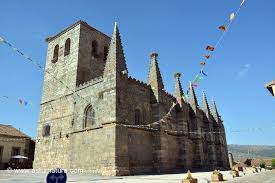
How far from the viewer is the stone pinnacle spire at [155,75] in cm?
2066

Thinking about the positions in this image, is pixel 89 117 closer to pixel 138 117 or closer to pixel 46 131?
pixel 138 117

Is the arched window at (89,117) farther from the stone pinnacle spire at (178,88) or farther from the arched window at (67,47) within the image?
the stone pinnacle spire at (178,88)

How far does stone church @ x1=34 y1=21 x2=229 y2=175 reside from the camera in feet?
53.9

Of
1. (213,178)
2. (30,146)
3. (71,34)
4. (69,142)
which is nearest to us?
(213,178)

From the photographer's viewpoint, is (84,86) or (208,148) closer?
(84,86)

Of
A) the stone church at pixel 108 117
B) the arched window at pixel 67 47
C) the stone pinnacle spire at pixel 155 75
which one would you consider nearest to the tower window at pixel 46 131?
the stone church at pixel 108 117

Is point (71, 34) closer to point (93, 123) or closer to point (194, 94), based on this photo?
point (93, 123)

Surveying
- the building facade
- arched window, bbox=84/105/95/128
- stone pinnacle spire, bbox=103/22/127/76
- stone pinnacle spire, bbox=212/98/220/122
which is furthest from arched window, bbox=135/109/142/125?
the building facade

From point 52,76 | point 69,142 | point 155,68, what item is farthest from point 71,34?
point 69,142

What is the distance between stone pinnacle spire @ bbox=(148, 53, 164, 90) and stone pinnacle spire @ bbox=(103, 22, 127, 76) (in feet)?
12.5

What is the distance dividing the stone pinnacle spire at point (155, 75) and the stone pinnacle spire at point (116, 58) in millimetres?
3803

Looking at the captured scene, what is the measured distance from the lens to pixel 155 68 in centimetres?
2120

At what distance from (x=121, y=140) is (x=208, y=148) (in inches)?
581

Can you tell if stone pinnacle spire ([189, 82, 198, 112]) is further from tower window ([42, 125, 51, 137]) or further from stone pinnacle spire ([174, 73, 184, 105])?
tower window ([42, 125, 51, 137])
